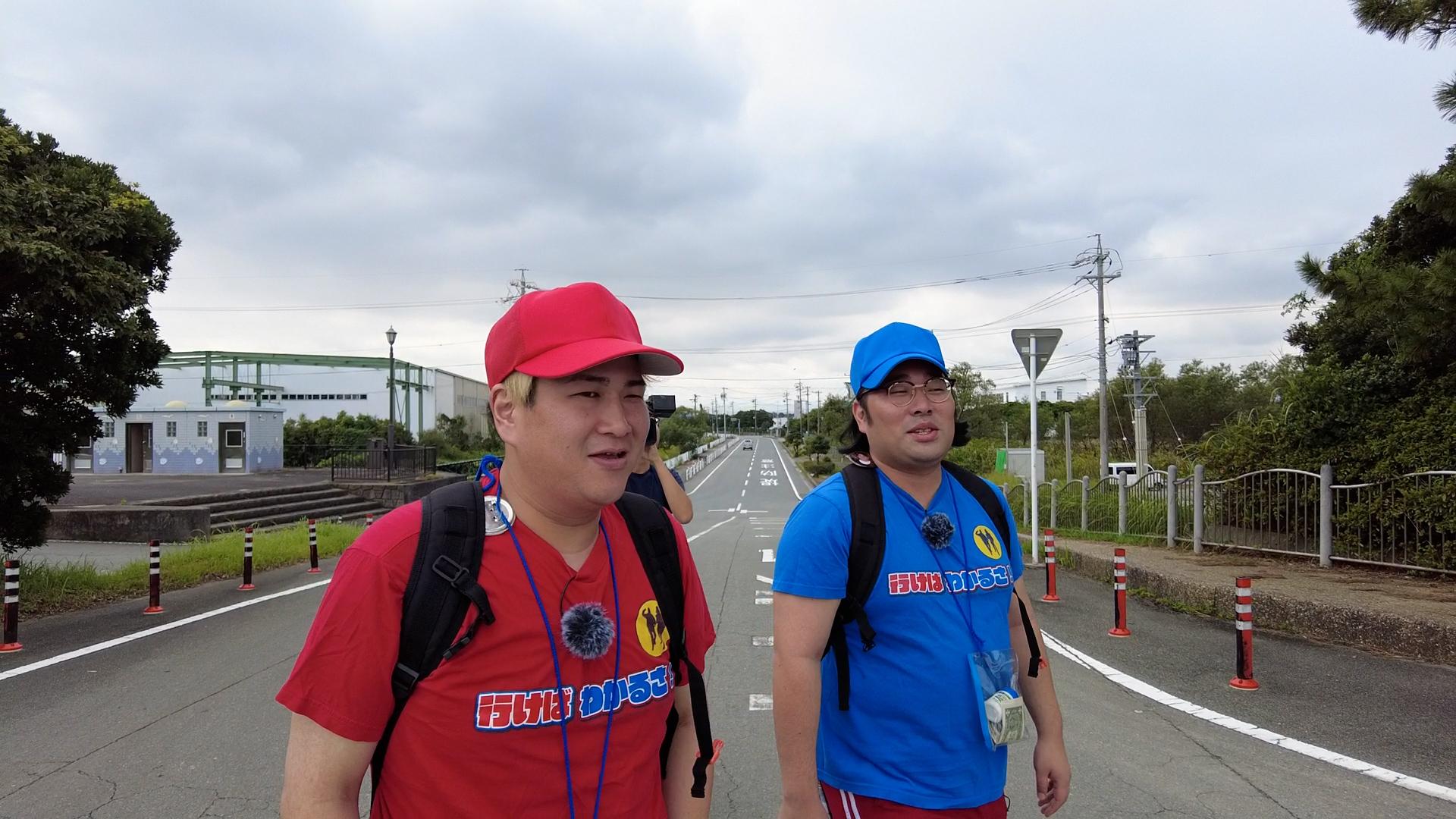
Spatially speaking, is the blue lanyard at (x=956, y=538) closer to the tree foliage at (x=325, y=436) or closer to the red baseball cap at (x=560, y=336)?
the red baseball cap at (x=560, y=336)

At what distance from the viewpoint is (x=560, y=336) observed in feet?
5.18

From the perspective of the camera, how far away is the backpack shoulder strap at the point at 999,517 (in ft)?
8.21

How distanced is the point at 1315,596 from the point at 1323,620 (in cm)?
54

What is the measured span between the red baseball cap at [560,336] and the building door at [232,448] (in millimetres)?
35980

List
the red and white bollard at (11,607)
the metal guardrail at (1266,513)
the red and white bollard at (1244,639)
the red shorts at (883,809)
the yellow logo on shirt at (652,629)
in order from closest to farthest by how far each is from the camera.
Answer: the yellow logo on shirt at (652,629) → the red shorts at (883,809) → the red and white bollard at (1244,639) → the red and white bollard at (11,607) → the metal guardrail at (1266,513)

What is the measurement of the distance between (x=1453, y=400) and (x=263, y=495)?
25.2m

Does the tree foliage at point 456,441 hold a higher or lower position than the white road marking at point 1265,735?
higher

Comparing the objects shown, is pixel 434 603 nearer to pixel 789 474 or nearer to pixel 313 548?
pixel 313 548

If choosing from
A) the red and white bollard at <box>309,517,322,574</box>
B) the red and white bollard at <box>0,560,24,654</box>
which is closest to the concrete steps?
the red and white bollard at <box>309,517,322,574</box>

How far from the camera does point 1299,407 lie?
475 inches

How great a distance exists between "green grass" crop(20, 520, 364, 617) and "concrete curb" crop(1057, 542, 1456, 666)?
1245 centimetres

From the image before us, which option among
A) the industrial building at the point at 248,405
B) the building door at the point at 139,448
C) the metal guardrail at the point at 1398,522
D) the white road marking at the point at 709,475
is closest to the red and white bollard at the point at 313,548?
the metal guardrail at the point at 1398,522

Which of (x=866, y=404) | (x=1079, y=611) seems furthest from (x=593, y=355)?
(x=1079, y=611)

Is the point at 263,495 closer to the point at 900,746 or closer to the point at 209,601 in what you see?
the point at 209,601
